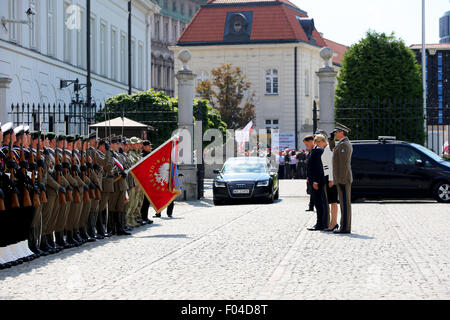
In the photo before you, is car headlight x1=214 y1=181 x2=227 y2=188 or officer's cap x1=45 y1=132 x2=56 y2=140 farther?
car headlight x1=214 y1=181 x2=227 y2=188

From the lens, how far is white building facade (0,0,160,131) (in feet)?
113

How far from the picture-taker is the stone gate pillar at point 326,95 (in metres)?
30.9

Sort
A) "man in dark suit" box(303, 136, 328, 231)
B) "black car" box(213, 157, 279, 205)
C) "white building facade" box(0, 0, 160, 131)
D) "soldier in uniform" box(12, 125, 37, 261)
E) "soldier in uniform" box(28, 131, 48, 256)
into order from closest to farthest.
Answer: "soldier in uniform" box(12, 125, 37, 261)
"soldier in uniform" box(28, 131, 48, 256)
"man in dark suit" box(303, 136, 328, 231)
"black car" box(213, 157, 279, 205)
"white building facade" box(0, 0, 160, 131)

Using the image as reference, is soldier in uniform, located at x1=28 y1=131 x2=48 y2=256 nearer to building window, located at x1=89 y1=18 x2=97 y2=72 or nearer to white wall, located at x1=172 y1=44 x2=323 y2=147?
building window, located at x1=89 y1=18 x2=97 y2=72

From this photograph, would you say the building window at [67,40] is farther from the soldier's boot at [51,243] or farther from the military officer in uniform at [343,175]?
the soldier's boot at [51,243]

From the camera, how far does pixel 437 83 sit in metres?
136

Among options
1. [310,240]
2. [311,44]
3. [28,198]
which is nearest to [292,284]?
[28,198]

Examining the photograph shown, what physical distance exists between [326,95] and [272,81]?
4070 centimetres

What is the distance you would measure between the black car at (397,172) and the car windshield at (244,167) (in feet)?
10.2

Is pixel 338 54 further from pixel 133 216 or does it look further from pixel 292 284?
pixel 292 284

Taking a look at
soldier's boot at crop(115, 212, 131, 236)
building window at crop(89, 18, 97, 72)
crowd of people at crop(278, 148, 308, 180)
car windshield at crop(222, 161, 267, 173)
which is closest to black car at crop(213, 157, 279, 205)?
car windshield at crop(222, 161, 267, 173)
